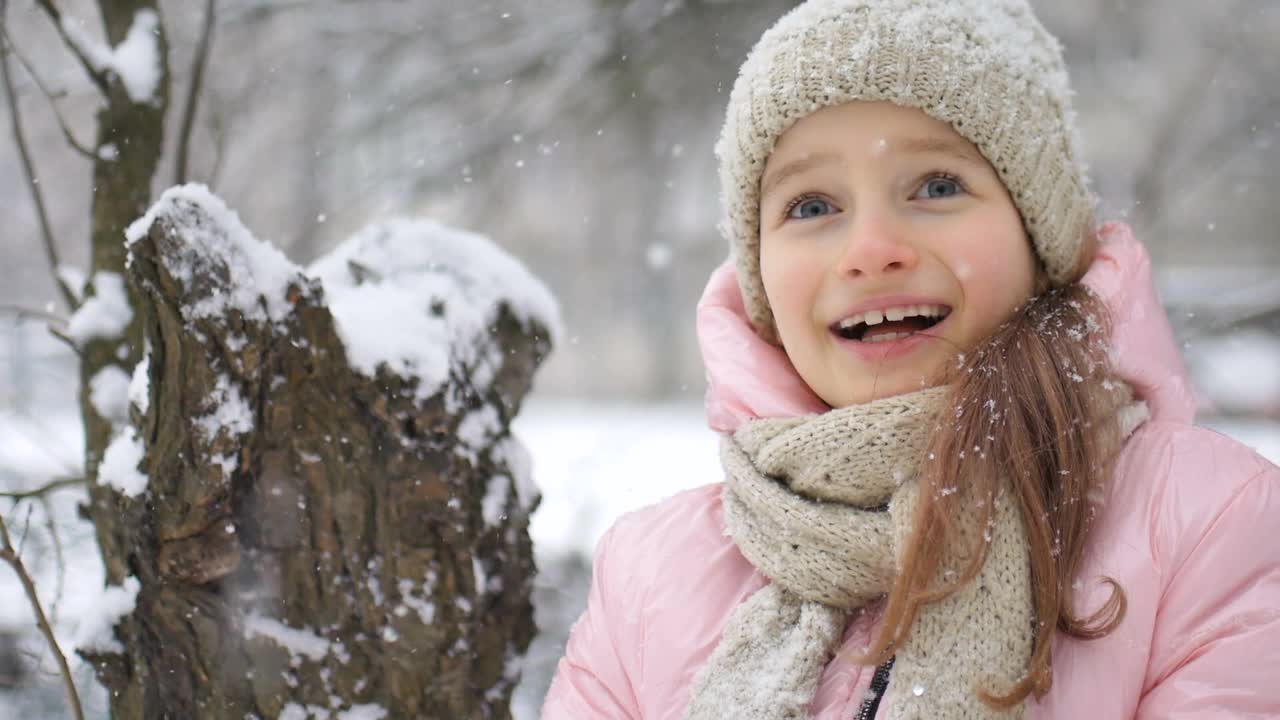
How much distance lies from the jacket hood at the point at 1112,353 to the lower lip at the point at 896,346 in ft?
0.51

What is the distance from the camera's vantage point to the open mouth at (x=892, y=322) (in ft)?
4.65

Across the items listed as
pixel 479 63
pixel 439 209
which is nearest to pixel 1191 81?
pixel 479 63

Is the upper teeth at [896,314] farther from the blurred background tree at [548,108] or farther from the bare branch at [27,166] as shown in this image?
the blurred background tree at [548,108]

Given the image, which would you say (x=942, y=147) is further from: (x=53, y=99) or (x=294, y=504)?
(x=53, y=99)

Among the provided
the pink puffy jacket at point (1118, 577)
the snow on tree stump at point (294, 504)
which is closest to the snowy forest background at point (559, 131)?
the snow on tree stump at point (294, 504)

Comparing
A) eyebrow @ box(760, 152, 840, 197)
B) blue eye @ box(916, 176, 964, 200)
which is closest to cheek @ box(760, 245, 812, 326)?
eyebrow @ box(760, 152, 840, 197)

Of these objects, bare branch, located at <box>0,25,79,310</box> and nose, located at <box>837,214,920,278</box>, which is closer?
nose, located at <box>837,214,920,278</box>

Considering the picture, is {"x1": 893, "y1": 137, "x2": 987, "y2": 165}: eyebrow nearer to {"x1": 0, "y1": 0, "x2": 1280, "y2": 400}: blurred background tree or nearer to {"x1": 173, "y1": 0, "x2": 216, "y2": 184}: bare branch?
{"x1": 173, "y1": 0, "x2": 216, "y2": 184}: bare branch

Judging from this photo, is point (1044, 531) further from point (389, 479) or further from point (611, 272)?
point (611, 272)

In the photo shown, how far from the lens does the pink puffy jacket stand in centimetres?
116

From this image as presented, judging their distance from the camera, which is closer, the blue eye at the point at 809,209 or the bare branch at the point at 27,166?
the blue eye at the point at 809,209

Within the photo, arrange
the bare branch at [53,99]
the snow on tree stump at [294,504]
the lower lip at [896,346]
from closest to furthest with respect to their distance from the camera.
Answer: the lower lip at [896,346]
the snow on tree stump at [294,504]
the bare branch at [53,99]

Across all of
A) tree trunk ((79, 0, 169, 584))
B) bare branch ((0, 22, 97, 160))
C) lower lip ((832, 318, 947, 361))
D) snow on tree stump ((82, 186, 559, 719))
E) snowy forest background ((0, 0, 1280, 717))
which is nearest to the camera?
lower lip ((832, 318, 947, 361))

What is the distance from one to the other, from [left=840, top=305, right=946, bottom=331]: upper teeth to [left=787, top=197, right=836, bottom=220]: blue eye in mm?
174
